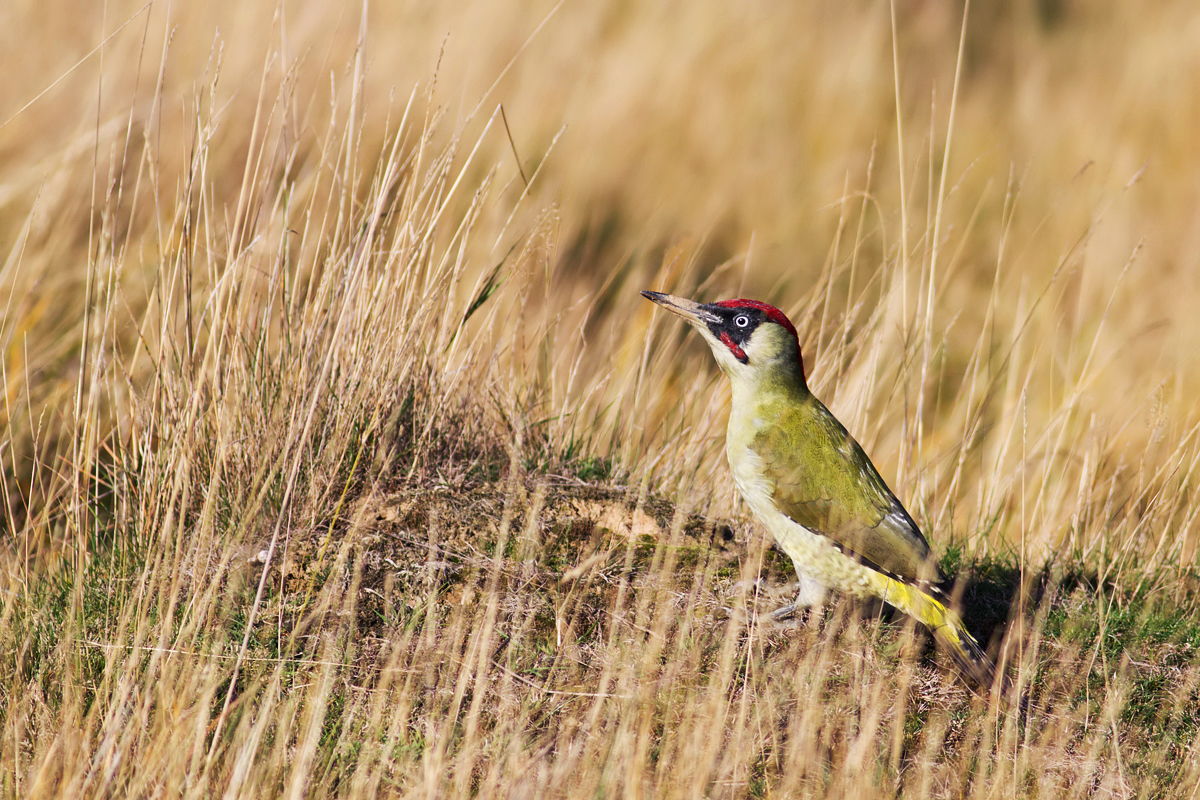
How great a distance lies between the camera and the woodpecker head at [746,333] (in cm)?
347

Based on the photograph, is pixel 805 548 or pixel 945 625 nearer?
pixel 945 625

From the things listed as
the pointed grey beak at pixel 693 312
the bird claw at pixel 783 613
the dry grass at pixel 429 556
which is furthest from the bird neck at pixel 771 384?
the bird claw at pixel 783 613

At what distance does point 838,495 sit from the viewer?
3301 mm

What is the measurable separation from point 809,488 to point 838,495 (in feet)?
0.32

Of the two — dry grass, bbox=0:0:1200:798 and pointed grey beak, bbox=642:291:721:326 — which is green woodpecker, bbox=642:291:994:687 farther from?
dry grass, bbox=0:0:1200:798

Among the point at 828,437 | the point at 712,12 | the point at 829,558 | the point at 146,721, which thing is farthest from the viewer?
the point at 712,12

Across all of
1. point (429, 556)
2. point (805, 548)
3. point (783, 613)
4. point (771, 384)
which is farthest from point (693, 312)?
point (429, 556)

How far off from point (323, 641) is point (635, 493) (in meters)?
1.19

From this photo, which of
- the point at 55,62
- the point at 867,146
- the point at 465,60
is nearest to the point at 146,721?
the point at 55,62

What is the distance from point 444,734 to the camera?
2.60 metres

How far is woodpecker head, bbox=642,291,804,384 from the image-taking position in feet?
11.4

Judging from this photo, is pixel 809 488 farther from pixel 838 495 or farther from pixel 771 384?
pixel 771 384

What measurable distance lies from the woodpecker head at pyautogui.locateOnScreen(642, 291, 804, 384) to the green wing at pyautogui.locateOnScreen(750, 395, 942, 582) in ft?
0.55

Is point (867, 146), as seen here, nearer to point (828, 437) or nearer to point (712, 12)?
point (712, 12)
